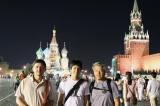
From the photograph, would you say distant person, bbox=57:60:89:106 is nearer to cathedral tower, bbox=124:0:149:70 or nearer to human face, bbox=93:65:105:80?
human face, bbox=93:65:105:80

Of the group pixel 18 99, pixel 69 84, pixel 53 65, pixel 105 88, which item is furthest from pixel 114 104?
pixel 53 65

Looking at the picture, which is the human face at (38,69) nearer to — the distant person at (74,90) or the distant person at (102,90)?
the distant person at (74,90)

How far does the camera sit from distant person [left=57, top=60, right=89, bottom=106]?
5.52 metres

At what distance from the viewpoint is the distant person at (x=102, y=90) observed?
229 inches

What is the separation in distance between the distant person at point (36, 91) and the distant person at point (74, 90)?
2.34ft

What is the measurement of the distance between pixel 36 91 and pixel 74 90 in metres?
0.95

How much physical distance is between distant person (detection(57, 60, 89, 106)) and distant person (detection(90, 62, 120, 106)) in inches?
9.4

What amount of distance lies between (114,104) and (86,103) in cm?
44

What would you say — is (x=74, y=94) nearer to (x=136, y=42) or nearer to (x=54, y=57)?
(x=136, y=42)

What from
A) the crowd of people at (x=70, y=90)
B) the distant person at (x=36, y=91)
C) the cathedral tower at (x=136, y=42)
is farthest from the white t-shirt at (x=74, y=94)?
the cathedral tower at (x=136, y=42)

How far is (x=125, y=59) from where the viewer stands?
362 ft

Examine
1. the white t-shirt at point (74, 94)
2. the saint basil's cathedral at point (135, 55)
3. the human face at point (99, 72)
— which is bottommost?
the white t-shirt at point (74, 94)

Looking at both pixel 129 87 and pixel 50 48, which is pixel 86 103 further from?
pixel 50 48

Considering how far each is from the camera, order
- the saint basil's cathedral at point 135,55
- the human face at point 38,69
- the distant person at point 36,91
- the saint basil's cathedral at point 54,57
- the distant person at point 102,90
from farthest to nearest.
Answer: the saint basil's cathedral at point 54,57
the saint basil's cathedral at point 135,55
the distant person at point 102,90
the human face at point 38,69
the distant person at point 36,91
